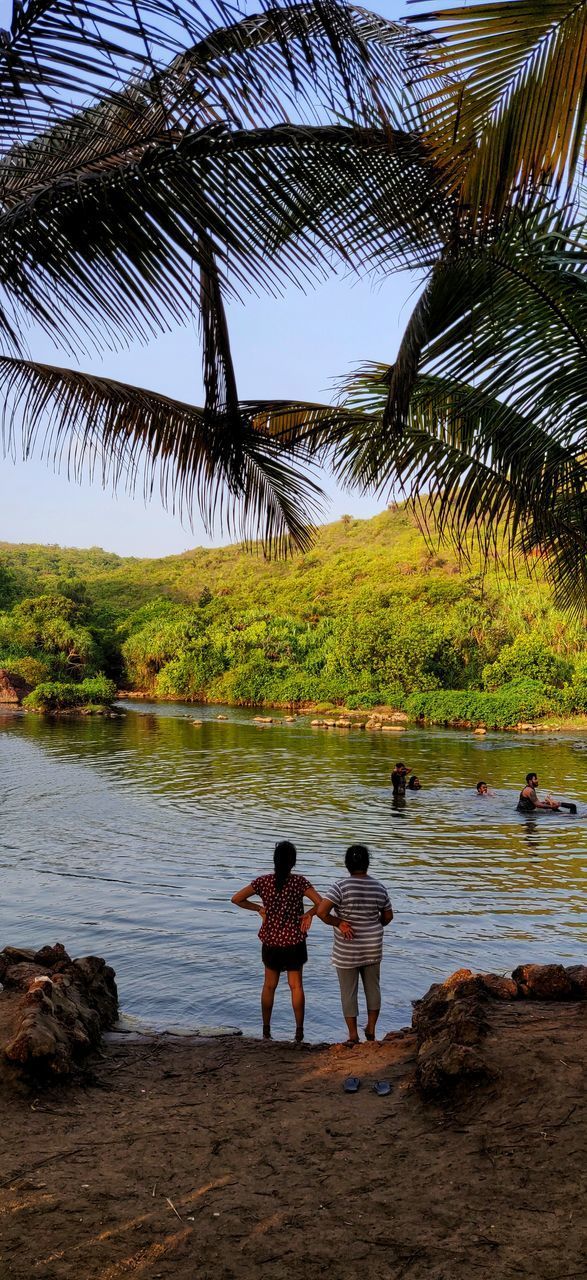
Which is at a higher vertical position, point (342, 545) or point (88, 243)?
point (342, 545)

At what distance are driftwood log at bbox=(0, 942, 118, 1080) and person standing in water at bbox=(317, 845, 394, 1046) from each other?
6.03 ft

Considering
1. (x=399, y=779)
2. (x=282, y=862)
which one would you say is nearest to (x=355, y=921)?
(x=282, y=862)

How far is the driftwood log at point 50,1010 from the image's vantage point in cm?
604

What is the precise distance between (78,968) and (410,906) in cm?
674

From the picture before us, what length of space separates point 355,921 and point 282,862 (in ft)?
2.19

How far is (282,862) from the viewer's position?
7.16 meters

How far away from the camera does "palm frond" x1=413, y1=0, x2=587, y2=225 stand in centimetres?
292

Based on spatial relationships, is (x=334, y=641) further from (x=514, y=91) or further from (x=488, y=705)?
(x=514, y=91)

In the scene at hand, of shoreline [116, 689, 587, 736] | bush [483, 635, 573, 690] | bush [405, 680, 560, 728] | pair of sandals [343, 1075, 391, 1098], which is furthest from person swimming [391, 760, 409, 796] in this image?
bush [483, 635, 573, 690]

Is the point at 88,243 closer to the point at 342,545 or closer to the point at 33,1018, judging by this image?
the point at 33,1018

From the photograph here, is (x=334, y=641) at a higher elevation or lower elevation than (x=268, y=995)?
higher

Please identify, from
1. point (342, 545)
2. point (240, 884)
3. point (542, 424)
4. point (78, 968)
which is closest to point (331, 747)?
→ point (240, 884)

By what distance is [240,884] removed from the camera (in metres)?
15.0

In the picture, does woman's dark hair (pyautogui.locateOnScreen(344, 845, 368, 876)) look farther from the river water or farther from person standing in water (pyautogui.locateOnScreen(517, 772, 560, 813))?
person standing in water (pyautogui.locateOnScreen(517, 772, 560, 813))
